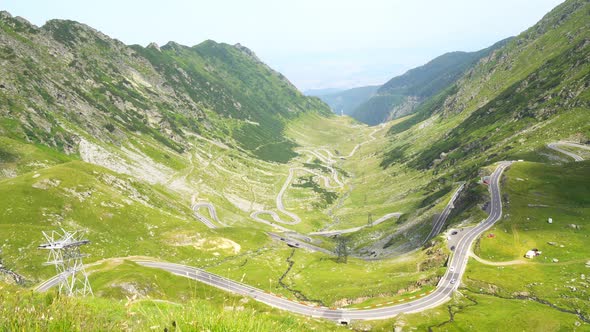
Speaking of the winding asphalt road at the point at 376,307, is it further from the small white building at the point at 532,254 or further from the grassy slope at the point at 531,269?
the small white building at the point at 532,254

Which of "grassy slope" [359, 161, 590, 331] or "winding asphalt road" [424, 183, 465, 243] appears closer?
"grassy slope" [359, 161, 590, 331]

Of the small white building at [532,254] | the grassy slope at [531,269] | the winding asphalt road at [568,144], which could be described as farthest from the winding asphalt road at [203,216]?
the winding asphalt road at [568,144]

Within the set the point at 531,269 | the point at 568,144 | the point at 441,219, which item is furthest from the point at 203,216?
the point at 568,144

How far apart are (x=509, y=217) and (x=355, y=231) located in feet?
324

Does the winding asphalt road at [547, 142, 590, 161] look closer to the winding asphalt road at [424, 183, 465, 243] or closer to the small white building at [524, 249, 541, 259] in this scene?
the winding asphalt road at [424, 183, 465, 243]

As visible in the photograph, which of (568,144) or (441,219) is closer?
(441,219)

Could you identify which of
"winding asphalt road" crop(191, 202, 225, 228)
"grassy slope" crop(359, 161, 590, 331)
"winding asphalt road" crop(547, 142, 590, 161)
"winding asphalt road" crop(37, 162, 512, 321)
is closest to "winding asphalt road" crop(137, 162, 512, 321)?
"winding asphalt road" crop(37, 162, 512, 321)

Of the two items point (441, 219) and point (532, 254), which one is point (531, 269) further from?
Answer: point (441, 219)

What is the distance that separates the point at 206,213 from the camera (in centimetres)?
18825

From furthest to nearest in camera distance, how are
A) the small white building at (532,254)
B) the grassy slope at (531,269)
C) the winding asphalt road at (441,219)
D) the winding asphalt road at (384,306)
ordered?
1. the winding asphalt road at (441,219)
2. the small white building at (532,254)
3. the winding asphalt road at (384,306)
4. the grassy slope at (531,269)

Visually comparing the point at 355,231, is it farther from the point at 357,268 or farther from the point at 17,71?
the point at 17,71

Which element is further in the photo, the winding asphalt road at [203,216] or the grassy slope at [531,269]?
the winding asphalt road at [203,216]

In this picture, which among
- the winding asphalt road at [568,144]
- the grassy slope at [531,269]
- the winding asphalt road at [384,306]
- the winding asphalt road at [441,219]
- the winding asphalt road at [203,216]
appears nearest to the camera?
the grassy slope at [531,269]

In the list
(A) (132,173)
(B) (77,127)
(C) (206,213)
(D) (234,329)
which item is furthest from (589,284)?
(B) (77,127)
